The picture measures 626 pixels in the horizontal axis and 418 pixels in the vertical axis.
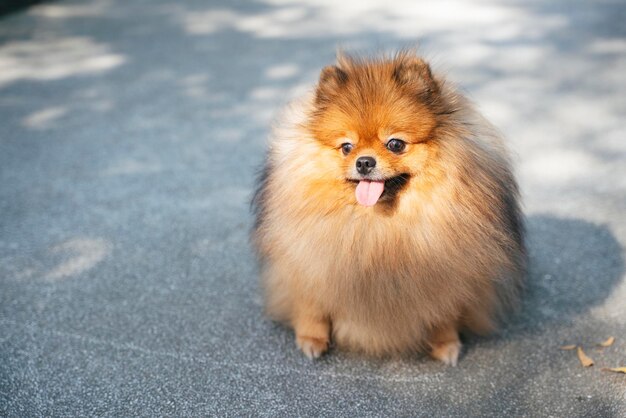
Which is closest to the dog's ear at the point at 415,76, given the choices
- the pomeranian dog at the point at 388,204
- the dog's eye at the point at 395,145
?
the pomeranian dog at the point at 388,204

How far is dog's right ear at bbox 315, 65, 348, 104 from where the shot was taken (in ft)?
6.32

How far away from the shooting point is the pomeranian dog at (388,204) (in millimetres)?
1871

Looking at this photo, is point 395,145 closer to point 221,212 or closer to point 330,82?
point 330,82

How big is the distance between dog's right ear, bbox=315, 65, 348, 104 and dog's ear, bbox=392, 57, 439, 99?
0.51 feet

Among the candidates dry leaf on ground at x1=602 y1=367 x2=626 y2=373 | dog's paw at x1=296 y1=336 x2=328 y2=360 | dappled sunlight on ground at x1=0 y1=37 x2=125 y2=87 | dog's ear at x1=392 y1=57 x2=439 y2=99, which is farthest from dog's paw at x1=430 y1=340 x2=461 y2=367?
dappled sunlight on ground at x1=0 y1=37 x2=125 y2=87

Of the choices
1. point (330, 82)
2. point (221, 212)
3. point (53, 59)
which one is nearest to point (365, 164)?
point (330, 82)

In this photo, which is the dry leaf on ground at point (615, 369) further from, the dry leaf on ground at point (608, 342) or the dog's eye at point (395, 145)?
the dog's eye at point (395, 145)

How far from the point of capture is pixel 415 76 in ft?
6.16

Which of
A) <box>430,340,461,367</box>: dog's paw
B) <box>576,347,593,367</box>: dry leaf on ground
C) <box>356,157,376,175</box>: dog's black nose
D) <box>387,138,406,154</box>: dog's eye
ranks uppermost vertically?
<box>387,138,406,154</box>: dog's eye

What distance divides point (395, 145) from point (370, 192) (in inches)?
6.0

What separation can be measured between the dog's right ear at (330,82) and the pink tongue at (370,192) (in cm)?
28

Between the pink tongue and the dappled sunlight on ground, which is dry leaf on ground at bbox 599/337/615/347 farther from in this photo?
the dappled sunlight on ground

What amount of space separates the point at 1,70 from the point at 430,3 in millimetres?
4098

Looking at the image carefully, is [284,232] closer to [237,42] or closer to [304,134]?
[304,134]
